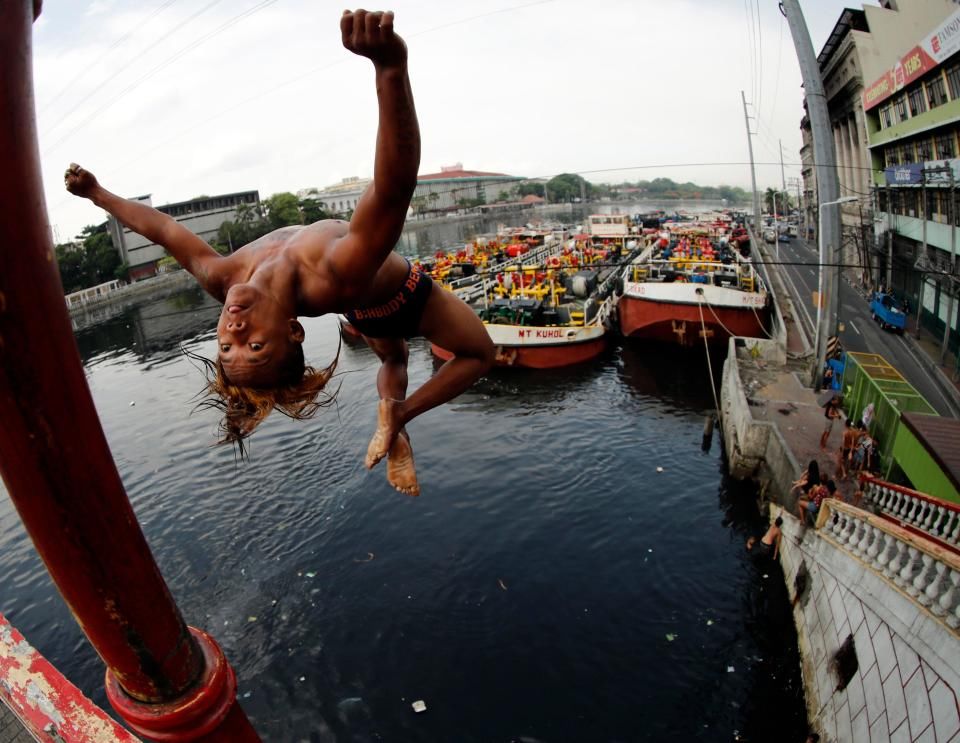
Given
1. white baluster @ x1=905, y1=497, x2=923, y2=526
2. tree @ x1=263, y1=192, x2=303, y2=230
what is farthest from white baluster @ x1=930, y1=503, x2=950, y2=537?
tree @ x1=263, y1=192, x2=303, y2=230

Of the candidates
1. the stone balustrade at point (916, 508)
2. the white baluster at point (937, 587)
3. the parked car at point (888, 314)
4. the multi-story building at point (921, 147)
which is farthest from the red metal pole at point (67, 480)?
the parked car at point (888, 314)

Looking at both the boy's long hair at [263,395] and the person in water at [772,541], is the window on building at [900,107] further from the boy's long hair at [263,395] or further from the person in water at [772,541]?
the boy's long hair at [263,395]

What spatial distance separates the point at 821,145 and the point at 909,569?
538 inches

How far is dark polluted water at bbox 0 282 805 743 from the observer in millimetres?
10945

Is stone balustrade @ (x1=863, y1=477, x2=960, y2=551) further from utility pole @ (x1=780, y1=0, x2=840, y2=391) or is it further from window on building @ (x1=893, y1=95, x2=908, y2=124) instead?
window on building @ (x1=893, y1=95, x2=908, y2=124)

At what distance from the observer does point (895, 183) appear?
28656 millimetres

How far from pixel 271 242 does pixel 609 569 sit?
43.8 feet

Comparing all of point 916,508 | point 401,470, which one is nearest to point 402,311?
point 401,470

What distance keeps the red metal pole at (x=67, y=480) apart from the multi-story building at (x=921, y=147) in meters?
22.4

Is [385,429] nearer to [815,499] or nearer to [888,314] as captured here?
[815,499]

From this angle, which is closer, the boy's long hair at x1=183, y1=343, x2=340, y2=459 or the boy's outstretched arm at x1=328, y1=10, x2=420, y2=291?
the boy's outstretched arm at x1=328, y1=10, x2=420, y2=291

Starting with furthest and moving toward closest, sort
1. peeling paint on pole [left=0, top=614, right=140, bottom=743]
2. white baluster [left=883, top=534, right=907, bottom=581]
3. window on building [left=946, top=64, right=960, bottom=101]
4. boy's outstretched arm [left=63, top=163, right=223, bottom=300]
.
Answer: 1. window on building [left=946, top=64, right=960, bottom=101]
2. white baluster [left=883, top=534, right=907, bottom=581]
3. boy's outstretched arm [left=63, top=163, right=223, bottom=300]
4. peeling paint on pole [left=0, top=614, right=140, bottom=743]

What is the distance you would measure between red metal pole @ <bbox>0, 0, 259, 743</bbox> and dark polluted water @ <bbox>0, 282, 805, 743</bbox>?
9.97m

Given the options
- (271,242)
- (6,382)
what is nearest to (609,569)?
(271,242)
